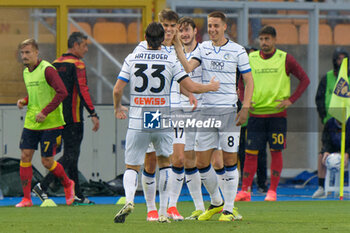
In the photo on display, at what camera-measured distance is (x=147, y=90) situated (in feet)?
26.6

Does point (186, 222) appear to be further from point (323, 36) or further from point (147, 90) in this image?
point (323, 36)

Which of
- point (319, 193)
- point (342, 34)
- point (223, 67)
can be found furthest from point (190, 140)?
point (342, 34)

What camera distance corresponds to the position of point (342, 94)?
1285cm

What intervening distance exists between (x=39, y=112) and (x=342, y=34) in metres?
6.87

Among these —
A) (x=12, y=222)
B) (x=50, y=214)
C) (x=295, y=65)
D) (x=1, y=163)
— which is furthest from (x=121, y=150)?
(x=12, y=222)

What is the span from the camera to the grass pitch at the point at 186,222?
786 cm

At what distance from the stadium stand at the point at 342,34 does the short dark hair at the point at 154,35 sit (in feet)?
27.7

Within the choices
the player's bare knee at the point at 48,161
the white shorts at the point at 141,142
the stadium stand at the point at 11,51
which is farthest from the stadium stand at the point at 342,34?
the white shorts at the point at 141,142

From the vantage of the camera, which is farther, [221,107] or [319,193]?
[319,193]

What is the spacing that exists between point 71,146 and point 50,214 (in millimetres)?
2216

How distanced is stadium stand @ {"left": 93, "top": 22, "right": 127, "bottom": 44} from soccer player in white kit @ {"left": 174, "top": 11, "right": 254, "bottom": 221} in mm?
5160

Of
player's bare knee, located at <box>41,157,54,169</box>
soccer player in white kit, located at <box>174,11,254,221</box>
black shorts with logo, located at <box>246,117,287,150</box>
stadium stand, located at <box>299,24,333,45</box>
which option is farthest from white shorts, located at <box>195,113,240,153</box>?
stadium stand, located at <box>299,24,333,45</box>

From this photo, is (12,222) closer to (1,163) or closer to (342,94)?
(1,163)

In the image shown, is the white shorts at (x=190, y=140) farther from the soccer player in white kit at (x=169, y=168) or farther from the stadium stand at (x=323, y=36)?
the stadium stand at (x=323, y=36)
